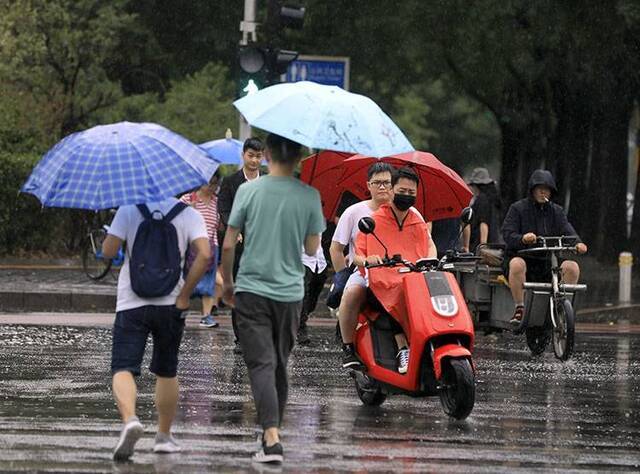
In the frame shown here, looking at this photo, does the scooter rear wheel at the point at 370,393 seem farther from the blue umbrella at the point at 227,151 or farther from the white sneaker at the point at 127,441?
the blue umbrella at the point at 227,151

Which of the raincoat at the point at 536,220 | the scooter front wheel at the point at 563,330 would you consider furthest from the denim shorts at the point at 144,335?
the raincoat at the point at 536,220

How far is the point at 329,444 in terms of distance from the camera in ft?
31.7

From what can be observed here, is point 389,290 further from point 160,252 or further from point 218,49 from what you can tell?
point 218,49

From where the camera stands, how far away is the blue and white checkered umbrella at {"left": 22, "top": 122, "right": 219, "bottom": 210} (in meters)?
8.74

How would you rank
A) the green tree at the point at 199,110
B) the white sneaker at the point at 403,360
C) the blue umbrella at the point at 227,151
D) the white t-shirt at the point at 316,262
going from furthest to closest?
1. the green tree at the point at 199,110
2. the blue umbrella at the point at 227,151
3. the white t-shirt at the point at 316,262
4. the white sneaker at the point at 403,360

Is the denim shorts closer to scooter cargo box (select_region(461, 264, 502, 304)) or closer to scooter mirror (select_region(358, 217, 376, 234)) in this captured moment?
scooter mirror (select_region(358, 217, 376, 234))

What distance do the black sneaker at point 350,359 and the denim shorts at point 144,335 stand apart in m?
2.81

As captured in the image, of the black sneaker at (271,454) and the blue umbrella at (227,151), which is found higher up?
the blue umbrella at (227,151)

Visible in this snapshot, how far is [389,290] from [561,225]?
16.5 ft

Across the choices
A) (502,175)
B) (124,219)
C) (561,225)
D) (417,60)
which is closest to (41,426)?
(124,219)

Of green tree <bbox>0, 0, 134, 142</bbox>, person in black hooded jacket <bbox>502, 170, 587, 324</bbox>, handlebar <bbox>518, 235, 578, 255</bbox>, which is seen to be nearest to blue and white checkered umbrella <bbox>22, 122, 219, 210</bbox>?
handlebar <bbox>518, 235, 578, 255</bbox>

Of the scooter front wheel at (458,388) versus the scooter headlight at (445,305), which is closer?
the scooter front wheel at (458,388)

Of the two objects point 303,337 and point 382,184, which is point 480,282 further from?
point 382,184

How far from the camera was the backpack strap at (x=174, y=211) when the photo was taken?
9000mm
